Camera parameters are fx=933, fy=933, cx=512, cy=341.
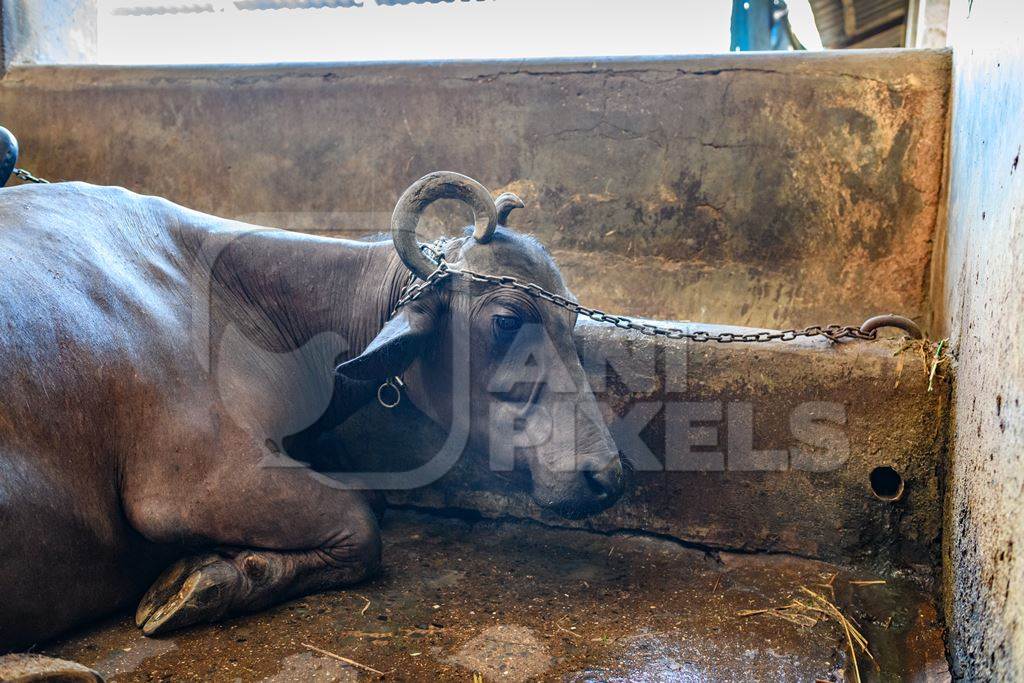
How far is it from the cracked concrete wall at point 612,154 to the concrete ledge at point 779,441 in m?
1.40

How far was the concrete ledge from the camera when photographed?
3.41 m

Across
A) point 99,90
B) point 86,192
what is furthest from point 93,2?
point 86,192

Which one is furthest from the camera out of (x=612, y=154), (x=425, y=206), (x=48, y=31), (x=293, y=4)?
(x=293, y=4)

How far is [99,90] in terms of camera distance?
5.52 meters

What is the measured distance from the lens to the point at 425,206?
128 inches

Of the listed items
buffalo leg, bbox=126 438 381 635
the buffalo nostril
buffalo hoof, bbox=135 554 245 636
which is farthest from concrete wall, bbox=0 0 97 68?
the buffalo nostril

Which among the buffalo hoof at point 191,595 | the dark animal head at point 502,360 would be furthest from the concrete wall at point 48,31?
the buffalo hoof at point 191,595

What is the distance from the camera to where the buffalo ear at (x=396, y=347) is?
3.18m

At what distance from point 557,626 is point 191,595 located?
1.15 m

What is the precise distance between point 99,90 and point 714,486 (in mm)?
4263

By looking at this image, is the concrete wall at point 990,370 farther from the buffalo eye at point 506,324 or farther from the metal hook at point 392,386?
the metal hook at point 392,386

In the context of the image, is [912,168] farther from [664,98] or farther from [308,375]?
[308,375]

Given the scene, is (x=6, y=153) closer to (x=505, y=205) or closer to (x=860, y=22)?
(x=505, y=205)

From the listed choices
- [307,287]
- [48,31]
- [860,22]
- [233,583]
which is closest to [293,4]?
[48,31]
